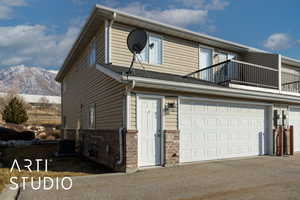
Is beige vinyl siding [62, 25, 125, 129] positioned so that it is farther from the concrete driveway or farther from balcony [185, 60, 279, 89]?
balcony [185, 60, 279, 89]

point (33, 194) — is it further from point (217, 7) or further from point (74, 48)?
point (217, 7)

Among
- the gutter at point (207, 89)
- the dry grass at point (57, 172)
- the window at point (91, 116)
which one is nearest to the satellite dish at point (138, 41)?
the gutter at point (207, 89)

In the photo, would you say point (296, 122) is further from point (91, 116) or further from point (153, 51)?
point (91, 116)

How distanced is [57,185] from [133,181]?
71.3 inches

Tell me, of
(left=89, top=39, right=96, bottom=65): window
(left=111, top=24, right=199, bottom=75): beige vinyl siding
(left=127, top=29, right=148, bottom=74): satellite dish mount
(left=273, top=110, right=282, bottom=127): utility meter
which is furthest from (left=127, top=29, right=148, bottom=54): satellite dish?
(left=273, top=110, right=282, bottom=127): utility meter

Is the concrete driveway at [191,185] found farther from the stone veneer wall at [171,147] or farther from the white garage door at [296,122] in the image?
the white garage door at [296,122]

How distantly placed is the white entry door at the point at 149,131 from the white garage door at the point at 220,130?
104 cm

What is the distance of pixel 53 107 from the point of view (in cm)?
4894

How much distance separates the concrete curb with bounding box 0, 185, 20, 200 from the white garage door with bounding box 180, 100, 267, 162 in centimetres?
509

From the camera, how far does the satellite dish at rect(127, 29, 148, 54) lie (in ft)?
24.6

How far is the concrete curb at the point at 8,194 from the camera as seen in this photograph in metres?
4.77

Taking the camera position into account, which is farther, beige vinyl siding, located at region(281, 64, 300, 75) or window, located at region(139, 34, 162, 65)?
beige vinyl siding, located at region(281, 64, 300, 75)

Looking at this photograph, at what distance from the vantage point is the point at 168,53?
10.8 m

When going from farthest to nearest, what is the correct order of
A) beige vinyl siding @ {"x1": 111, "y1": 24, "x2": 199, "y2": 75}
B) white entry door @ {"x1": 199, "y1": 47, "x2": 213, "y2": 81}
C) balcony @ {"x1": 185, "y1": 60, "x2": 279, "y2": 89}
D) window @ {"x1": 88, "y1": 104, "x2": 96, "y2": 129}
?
white entry door @ {"x1": 199, "y1": 47, "x2": 213, "y2": 81} < balcony @ {"x1": 185, "y1": 60, "x2": 279, "y2": 89} < window @ {"x1": 88, "y1": 104, "x2": 96, "y2": 129} < beige vinyl siding @ {"x1": 111, "y1": 24, "x2": 199, "y2": 75}
